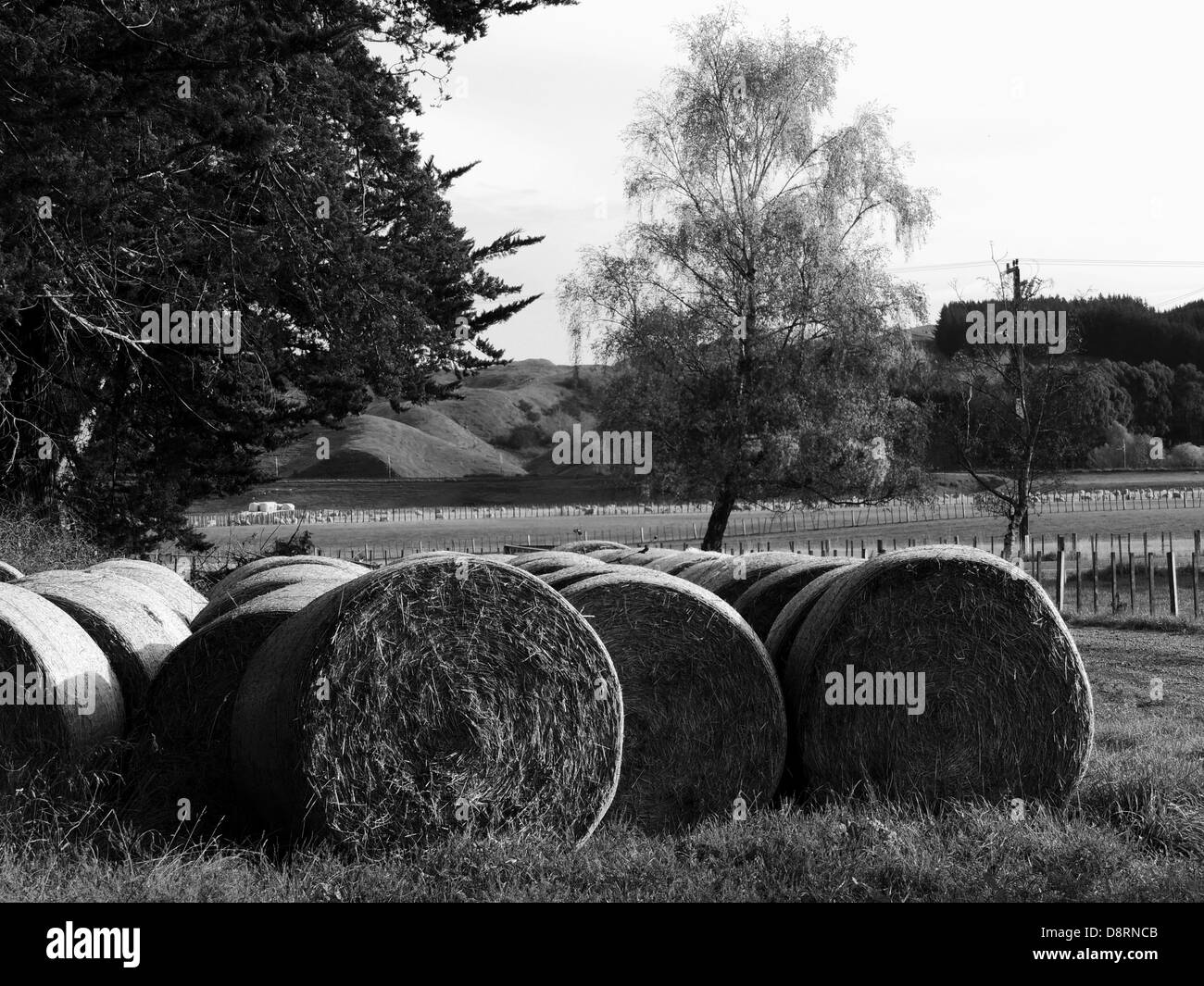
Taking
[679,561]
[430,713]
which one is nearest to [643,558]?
[679,561]

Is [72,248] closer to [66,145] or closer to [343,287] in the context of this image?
[66,145]

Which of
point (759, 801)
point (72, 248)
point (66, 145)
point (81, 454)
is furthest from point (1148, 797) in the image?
point (81, 454)

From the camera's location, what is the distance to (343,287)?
73.6 feet

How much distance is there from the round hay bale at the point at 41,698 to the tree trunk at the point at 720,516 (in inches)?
999

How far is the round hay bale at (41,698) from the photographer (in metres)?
6.91

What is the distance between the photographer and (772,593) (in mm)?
9969

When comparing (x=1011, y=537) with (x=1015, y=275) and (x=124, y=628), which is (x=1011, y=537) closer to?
(x=1015, y=275)

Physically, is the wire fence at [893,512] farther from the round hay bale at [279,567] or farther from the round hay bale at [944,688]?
the round hay bale at [944,688]

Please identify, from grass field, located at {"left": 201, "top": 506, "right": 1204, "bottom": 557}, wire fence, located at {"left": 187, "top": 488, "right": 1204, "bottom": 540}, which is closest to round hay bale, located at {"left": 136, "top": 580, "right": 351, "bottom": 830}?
grass field, located at {"left": 201, "top": 506, "right": 1204, "bottom": 557}

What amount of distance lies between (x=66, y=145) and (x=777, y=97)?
2243cm

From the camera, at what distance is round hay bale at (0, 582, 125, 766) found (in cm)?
691

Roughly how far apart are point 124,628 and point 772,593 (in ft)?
16.4

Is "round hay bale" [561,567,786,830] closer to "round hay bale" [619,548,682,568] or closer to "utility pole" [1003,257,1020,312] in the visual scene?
"round hay bale" [619,548,682,568]

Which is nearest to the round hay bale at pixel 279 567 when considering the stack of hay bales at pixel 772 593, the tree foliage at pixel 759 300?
the stack of hay bales at pixel 772 593
